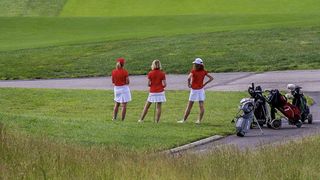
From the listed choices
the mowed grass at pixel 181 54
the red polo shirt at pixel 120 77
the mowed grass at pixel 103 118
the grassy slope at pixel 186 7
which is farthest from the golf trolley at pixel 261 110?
the grassy slope at pixel 186 7

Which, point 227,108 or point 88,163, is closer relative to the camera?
point 88,163

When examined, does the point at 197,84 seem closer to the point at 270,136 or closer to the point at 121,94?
the point at 121,94

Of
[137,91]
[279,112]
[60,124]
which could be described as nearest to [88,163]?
[60,124]

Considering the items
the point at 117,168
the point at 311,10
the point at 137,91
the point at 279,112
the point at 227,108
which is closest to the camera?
the point at 117,168

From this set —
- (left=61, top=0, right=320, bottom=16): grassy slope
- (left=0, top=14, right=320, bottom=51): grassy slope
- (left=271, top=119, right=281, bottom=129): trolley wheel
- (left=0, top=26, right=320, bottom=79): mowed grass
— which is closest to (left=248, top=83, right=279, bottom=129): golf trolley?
(left=271, top=119, right=281, bottom=129): trolley wheel

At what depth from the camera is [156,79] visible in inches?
802

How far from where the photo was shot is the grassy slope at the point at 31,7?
220 feet

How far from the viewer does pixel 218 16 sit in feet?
191

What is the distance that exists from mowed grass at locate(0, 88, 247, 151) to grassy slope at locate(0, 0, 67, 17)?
37.4 metres

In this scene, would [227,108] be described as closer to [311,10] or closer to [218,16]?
[218,16]

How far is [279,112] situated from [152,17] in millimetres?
37837

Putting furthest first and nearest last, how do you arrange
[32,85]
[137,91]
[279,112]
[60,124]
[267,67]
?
[267,67], [32,85], [137,91], [279,112], [60,124]

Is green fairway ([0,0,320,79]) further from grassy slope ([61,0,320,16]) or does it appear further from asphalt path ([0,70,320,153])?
asphalt path ([0,70,320,153])

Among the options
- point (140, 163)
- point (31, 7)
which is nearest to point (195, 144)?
point (140, 163)
